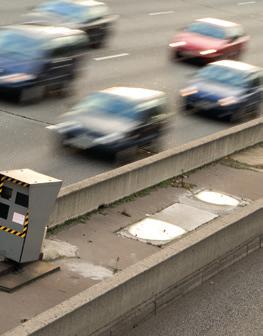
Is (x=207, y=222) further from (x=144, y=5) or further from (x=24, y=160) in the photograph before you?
(x=144, y=5)

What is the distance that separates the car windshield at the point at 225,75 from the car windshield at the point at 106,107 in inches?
237

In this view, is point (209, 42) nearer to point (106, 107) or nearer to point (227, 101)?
point (227, 101)

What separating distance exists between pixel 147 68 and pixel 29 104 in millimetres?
7862

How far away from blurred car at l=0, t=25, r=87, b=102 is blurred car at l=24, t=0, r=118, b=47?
4711 mm

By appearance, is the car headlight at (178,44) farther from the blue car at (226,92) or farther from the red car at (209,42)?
the blue car at (226,92)

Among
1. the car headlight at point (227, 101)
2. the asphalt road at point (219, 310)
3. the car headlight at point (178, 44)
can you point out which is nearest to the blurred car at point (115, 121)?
the car headlight at point (227, 101)

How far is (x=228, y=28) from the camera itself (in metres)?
36.4

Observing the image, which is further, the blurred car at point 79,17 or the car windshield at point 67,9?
the car windshield at point 67,9

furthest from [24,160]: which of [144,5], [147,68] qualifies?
[144,5]

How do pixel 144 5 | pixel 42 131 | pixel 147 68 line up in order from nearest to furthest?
1. pixel 42 131
2. pixel 147 68
3. pixel 144 5

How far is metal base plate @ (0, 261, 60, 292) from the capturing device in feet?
48.0

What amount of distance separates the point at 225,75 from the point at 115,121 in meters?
7.29

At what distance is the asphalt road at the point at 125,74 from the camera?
22891 millimetres

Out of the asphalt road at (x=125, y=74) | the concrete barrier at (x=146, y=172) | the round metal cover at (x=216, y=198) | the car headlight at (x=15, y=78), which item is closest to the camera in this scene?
the concrete barrier at (x=146, y=172)
